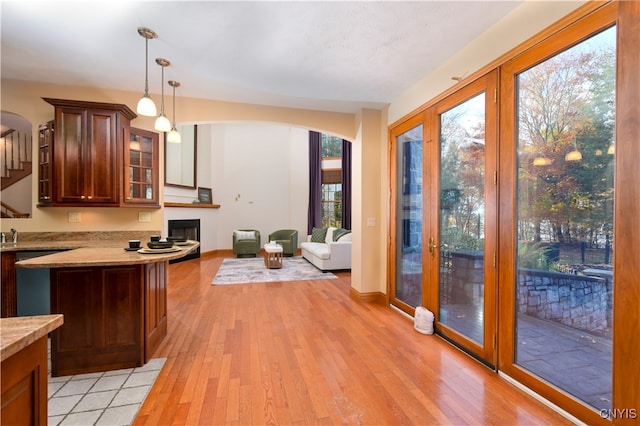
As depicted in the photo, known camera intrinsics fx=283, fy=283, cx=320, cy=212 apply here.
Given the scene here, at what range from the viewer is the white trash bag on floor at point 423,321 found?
9.71ft

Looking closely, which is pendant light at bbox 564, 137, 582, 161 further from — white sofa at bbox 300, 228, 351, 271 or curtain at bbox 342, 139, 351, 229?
curtain at bbox 342, 139, 351, 229

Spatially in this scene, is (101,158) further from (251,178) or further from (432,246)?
(251,178)

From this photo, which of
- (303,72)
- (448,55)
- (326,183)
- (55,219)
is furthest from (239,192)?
(448,55)

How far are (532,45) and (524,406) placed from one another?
2.42m

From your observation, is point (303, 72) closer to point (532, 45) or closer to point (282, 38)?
point (282, 38)

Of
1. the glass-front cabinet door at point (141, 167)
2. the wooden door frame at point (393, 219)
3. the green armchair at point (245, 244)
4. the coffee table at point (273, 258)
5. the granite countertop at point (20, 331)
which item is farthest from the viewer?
the green armchair at point (245, 244)

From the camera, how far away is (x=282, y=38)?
2385 millimetres

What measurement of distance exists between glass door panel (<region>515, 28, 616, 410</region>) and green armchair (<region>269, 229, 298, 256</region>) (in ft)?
21.0

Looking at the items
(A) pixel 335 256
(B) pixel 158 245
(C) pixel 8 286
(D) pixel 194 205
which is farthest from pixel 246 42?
(D) pixel 194 205

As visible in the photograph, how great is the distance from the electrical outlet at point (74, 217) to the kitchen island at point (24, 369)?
123 inches

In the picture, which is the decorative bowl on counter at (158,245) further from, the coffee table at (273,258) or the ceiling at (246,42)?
the coffee table at (273,258)

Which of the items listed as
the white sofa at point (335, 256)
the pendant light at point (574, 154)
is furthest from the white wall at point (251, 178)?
the pendant light at point (574, 154)

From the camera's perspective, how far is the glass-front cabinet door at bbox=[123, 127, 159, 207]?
3.30 meters

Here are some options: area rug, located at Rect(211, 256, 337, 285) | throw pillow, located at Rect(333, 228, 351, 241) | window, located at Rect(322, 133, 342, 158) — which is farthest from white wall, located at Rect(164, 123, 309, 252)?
throw pillow, located at Rect(333, 228, 351, 241)
